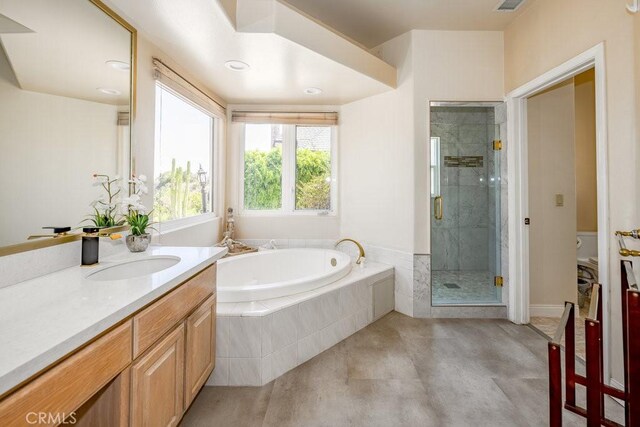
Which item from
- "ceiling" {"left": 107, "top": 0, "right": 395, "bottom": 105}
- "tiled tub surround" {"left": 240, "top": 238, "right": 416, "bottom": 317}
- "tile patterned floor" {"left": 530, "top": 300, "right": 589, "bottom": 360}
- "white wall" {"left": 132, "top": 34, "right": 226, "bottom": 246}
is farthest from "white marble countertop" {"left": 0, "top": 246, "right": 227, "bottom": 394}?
"tile patterned floor" {"left": 530, "top": 300, "right": 589, "bottom": 360}

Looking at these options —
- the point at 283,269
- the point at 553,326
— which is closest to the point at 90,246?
the point at 283,269

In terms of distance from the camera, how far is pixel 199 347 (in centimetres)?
148

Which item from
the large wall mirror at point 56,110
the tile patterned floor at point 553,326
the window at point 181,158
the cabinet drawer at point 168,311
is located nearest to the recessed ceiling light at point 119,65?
the large wall mirror at point 56,110

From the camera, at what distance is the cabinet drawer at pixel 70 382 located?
59 centimetres

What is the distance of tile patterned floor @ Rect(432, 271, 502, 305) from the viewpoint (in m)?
2.90

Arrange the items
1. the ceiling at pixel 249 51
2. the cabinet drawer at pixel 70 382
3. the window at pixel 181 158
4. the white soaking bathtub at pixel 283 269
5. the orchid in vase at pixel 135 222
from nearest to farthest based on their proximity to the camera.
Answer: the cabinet drawer at pixel 70 382
the orchid in vase at pixel 135 222
the ceiling at pixel 249 51
the white soaking bathtub at pixel 283 269
the window at pixel 181 158

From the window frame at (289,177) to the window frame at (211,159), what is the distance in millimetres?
285

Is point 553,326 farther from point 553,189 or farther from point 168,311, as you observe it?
point 168,311

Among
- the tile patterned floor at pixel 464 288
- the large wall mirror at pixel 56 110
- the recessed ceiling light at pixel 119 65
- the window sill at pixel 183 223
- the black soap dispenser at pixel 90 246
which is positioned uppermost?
the recessed ceiling light at pixel 119 65

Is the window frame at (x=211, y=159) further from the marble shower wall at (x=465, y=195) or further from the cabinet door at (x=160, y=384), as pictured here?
the marble shower wall at (x=465, y=195)

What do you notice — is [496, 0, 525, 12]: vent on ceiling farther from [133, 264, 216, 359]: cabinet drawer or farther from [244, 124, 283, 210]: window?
[133, 264, 216, 359]: cabinet drawer

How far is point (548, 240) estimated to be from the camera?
2.79 metres

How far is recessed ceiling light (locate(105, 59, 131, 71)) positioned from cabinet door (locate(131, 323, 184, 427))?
1497 millimetres

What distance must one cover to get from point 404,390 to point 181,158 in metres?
2.52
